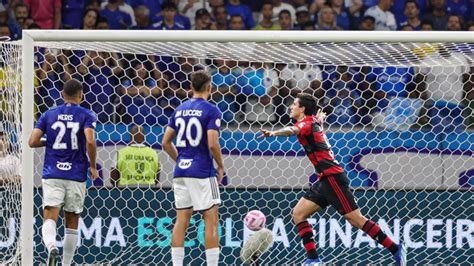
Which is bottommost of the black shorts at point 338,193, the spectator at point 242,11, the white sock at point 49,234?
the white sock at point 49,234

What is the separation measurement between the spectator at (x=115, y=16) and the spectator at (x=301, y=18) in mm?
2027

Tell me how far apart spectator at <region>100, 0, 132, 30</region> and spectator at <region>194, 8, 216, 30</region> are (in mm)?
850

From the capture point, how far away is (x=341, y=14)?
14648 mm

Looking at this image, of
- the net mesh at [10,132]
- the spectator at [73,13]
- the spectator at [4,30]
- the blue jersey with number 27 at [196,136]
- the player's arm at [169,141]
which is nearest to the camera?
the blue jersey with number 27 at [196,136]

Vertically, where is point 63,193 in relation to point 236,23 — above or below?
below

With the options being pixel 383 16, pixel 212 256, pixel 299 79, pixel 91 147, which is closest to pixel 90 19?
pixel 299 79

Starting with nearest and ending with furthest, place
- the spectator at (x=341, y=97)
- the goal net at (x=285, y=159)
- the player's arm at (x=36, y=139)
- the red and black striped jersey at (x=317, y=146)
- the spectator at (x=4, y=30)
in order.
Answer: the player's arm at (x=36, y=139) < the red and black striped jersey at (x=317, y=146) < the goal net at (x=285, y=159) < the spectator at (x=341, y=97) < the spectator at (x=4, y=30)

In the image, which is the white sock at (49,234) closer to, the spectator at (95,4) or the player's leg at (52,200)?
the player's leg at (52,200)

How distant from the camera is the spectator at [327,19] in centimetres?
1448

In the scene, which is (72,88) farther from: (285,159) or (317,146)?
(285,159)

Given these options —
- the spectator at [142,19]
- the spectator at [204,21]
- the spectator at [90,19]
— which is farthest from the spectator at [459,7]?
the spectator at [90,19]

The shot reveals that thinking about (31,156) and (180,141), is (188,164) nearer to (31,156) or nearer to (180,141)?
(180,141)

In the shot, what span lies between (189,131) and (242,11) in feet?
18.4

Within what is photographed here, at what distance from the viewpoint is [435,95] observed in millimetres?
11516
